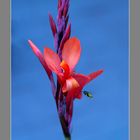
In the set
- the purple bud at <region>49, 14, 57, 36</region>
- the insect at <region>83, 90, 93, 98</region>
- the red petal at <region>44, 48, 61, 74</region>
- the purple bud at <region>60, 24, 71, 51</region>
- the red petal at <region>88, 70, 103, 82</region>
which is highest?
the purple bud at <region>49, 14, 57, 36</region>

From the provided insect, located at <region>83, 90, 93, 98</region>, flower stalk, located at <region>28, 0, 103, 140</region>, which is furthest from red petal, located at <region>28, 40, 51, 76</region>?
insect, located at <region>83, 90, 93, 98</region>

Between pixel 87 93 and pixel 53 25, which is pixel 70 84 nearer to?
pixel 87 93

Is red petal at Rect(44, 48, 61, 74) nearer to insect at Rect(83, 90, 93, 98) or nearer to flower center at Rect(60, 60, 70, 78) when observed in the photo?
flower center at Rect(60, 60, 70, 78)

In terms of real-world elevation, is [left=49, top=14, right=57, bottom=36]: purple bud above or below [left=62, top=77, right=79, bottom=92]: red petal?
above

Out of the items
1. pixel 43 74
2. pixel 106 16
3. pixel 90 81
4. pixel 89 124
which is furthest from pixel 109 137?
pixel 106 16

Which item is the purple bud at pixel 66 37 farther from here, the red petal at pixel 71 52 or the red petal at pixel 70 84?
the red petal at pixel 70 84

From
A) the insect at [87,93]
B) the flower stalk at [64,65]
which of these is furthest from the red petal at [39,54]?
the insect at [87,93]
